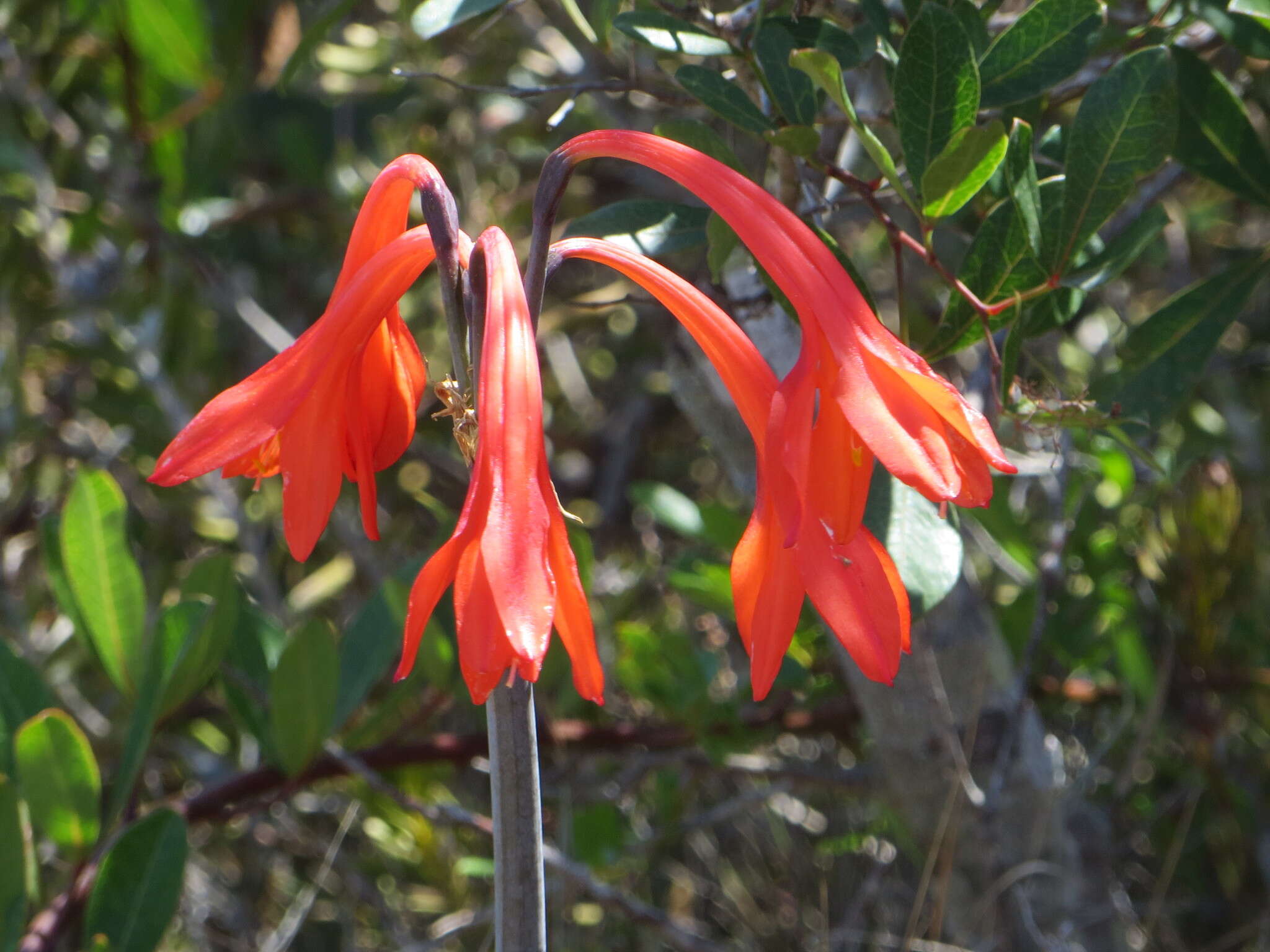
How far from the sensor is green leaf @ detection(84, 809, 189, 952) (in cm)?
104

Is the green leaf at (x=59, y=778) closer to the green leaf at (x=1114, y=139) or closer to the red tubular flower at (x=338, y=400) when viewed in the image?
the red tubular flower at (x=338, y=400)

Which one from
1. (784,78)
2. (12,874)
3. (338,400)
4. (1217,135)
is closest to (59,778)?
(12,874)

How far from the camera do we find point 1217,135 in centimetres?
109

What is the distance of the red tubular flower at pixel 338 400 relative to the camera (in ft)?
2.16

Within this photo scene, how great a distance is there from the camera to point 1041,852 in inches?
A: 58.0

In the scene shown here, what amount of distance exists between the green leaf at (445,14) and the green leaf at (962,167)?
0.46 meters

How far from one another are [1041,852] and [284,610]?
4.61ft

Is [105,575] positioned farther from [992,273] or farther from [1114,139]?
[1114,139]

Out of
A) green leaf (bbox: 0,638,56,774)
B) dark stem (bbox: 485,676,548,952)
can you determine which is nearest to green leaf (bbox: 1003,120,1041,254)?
dark stem (bbox: 485,676,548,952)

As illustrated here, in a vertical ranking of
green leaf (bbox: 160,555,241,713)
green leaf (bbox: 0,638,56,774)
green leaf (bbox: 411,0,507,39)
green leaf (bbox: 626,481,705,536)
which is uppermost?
green leaf (bbox: 411,0,507,39)

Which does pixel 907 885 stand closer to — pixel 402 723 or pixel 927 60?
pixel 402 723

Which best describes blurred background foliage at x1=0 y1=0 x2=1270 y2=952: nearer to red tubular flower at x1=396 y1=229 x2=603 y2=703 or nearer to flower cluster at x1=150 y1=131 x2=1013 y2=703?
flower cluster at x1=150 y1=131 x2=1013 y2=703

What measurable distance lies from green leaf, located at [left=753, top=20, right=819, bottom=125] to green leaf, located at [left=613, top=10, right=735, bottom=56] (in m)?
0.07

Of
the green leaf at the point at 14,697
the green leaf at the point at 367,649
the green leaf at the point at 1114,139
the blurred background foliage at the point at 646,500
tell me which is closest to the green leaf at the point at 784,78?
the blurred background foliage at the point at 646,500
